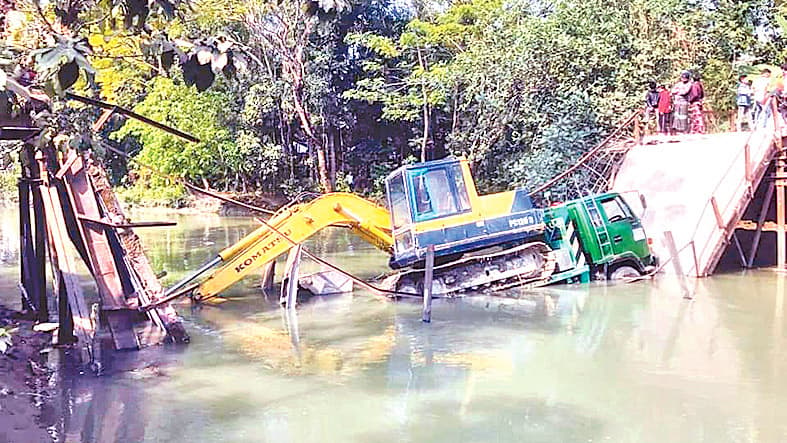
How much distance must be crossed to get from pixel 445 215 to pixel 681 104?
7.77 m

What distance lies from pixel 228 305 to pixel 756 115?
38.6 feet

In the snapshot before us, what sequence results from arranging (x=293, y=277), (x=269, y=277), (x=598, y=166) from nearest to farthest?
1. (x=293, y=277)
2. (x=269, y=277)
3. (x=598, y=166)

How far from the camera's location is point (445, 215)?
12.6 meters

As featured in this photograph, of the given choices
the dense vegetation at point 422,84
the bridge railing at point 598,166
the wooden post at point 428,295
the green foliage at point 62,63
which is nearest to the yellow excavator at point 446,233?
the wooden post at point 428,295

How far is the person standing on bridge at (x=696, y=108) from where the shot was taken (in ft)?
57.0

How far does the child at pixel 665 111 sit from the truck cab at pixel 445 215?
642 centimetres

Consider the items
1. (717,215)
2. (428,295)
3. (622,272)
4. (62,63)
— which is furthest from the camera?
(717,215)

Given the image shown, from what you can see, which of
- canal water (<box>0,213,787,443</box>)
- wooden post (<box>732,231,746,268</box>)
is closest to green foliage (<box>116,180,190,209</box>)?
canal water (<box>0,213,787,443</box>)

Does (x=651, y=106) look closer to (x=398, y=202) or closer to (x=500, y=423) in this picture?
(x=398, y=202)

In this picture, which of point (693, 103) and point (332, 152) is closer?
point (693, 103)

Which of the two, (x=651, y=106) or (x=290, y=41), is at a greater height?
(x=290, y=41)

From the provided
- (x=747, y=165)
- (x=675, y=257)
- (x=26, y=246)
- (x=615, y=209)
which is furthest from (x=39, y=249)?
(x=747, y=165)

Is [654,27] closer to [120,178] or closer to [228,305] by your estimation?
[228,305]

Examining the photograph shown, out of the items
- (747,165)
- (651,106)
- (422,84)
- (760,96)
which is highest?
(422,84)
